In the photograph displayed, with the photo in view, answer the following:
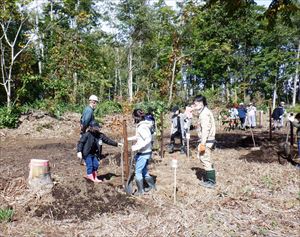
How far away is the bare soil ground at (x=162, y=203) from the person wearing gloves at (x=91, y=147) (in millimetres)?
263

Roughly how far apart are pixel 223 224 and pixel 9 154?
302 inches

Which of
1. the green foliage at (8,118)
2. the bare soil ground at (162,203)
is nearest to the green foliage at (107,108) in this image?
the green foliage at (8,118)

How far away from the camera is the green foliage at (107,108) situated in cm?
1935

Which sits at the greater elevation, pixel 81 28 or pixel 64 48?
pixel 81 28

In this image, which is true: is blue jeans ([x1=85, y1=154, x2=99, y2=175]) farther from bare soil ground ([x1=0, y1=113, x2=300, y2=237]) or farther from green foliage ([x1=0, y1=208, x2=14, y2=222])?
green foliage ([x1=0, y1=208, x2=14, y2=222])

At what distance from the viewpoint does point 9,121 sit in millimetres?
A: 14383

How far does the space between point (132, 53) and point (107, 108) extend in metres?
11.9

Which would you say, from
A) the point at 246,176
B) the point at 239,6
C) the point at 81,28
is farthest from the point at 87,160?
the point at 81,28

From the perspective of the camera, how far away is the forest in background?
16938mm

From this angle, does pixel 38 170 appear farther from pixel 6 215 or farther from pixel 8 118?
pixel 8 118

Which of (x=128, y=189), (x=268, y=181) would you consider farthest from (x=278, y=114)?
(x=128, y=189)

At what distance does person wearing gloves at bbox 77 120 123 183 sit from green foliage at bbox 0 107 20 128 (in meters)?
9.70

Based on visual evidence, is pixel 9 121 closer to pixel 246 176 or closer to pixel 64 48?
pixel 64 48

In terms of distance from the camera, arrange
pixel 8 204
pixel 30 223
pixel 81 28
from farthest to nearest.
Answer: pixel 81 28, pixel 8 204, pixel 30 223
